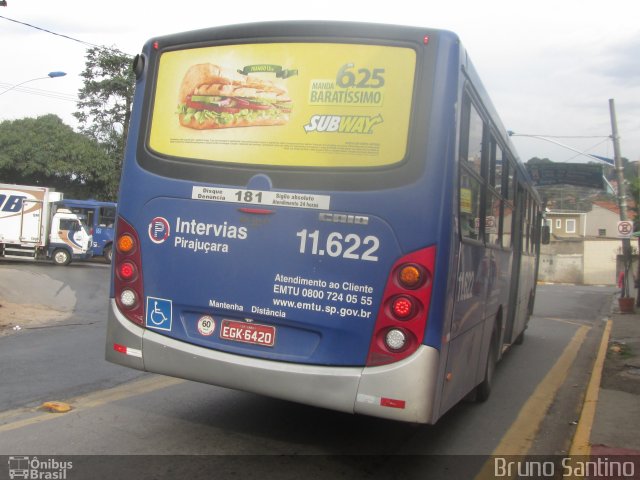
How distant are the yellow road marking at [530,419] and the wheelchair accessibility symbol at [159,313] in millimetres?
2601

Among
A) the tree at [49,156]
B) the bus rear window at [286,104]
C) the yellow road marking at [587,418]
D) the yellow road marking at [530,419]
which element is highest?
the tree at [49,156]

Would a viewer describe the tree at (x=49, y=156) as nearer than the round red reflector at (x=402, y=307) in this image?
No

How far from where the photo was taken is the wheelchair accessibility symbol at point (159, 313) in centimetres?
494

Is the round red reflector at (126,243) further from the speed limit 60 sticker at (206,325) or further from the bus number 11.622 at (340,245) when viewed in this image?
the bus number 11.622 at (340,245)

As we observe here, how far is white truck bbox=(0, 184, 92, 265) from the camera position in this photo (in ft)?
87.2

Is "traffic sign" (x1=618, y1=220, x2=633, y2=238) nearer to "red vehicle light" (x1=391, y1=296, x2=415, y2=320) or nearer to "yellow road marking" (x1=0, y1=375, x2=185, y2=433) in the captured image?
"yellow road marking" (x1=0, y1=375, x2=185, y2=433)

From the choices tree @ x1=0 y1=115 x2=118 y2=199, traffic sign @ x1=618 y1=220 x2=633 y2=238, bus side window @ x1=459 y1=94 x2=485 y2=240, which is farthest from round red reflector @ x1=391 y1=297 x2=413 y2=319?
tree @ x1=0 y1=115 x2=118 y2=199

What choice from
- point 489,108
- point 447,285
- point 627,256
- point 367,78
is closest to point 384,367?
point 447,285

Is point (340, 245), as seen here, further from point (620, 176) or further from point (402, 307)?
point (620, 176)

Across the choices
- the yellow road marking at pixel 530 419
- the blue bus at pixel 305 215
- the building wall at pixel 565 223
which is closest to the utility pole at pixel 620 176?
the yellow road marking at pixel 530 419

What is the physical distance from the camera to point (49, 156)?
36844 mm

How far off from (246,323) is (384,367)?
41.8 inches

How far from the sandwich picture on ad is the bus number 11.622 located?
876mm

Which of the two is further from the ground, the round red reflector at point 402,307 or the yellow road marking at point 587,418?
the round red reflector at point 402,307
